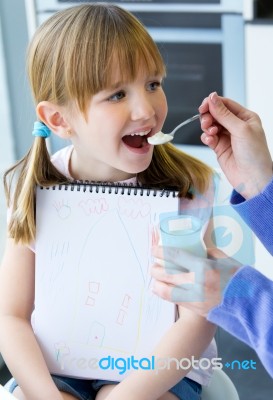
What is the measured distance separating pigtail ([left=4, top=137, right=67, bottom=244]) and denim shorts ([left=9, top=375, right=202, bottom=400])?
6.1 inches

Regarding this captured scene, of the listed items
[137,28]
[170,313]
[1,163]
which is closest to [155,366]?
[170,313]

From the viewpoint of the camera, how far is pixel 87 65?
699 millimetres

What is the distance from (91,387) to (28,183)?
0.23m

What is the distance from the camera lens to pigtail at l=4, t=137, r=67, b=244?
2.53ft

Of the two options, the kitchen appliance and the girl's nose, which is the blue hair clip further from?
the kitchen appliance

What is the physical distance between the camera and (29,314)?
809mm

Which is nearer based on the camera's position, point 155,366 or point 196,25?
point 155,366

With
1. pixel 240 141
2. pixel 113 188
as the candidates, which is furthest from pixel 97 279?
pixel 240 141

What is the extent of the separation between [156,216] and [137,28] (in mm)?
185

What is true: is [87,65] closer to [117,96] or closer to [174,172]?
[117,96]

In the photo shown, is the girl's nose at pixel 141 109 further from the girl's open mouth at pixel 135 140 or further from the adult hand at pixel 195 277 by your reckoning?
the adult hand at pixel 195 277

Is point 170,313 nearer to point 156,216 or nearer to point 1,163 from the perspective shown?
Answer: point 156,216

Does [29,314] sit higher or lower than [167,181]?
lower

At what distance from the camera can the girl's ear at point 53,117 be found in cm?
75
